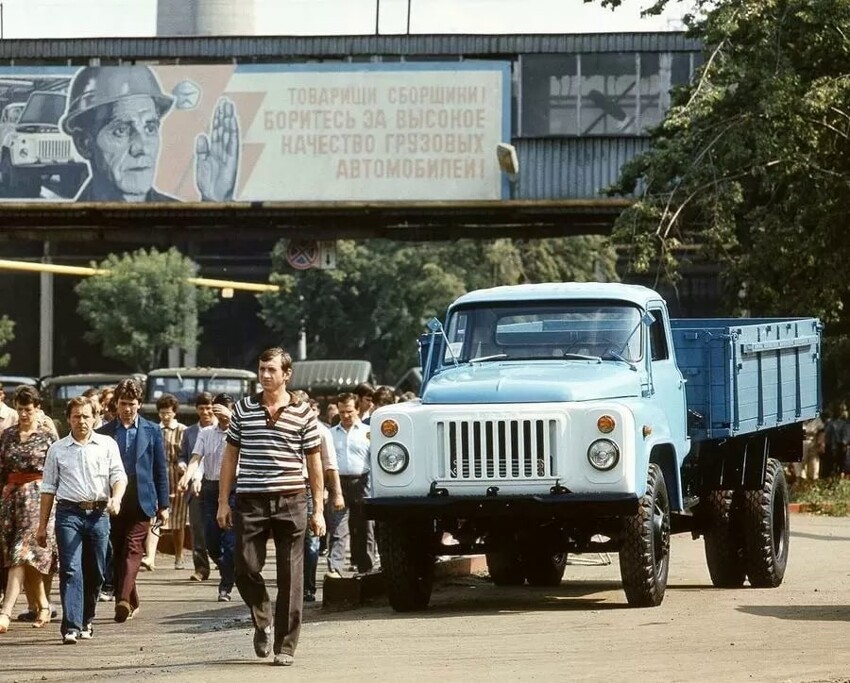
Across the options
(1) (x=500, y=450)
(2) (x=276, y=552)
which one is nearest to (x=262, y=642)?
(2) (x=276, y=552)

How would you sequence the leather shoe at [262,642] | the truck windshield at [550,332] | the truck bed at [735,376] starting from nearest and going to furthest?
the leather shoe at [262,642]
the truck windshield at [550,332]
the truck bed at [735,376]

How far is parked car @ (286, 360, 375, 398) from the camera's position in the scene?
176ft

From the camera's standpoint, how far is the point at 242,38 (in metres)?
44.4

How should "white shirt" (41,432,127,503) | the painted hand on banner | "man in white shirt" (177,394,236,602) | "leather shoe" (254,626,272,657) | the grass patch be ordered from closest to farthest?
"leather shoe" (254,626,272,657)
"white shirt" (41,432,127,503)
"man in white shirt" (177,394,236,602)
the grass patch
the painted hand on banner

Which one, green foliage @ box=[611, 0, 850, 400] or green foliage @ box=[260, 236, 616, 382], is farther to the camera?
green foliage @ box=[260, 236, 616, 382]

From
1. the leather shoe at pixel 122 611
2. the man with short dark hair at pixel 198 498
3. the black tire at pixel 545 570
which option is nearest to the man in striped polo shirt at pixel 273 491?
the leather shoe at pixel 122 611

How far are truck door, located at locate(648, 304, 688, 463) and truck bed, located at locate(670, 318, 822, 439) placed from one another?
316 mm

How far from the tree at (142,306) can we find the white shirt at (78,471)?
61517mm

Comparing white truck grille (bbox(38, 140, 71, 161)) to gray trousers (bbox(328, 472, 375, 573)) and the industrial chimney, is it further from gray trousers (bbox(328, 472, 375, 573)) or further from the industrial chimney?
the industrial chimney

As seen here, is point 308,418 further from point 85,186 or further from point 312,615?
point 85,186

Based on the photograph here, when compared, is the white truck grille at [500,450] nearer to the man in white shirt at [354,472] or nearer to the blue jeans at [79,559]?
the blue jeans at [79,559]

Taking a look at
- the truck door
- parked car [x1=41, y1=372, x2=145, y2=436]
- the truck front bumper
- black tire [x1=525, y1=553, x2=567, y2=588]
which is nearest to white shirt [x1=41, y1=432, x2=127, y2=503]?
the truck front bumper

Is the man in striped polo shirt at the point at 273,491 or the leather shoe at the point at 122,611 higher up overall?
the man in striped polo shirt at the point at 273,491

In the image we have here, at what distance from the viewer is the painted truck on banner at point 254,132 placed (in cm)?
4044
